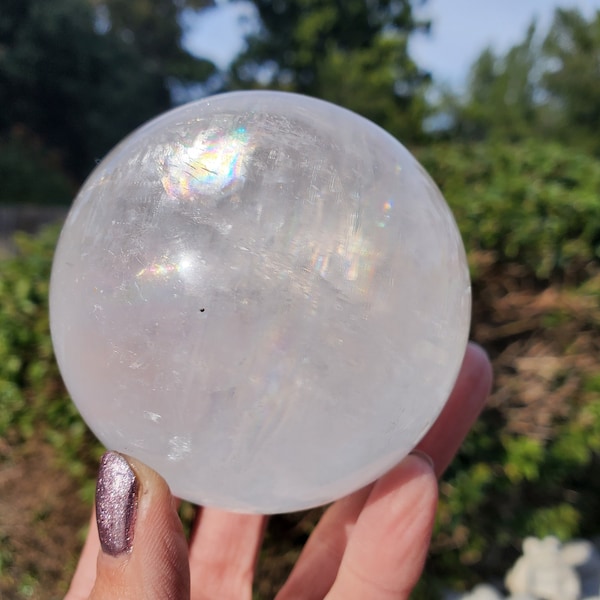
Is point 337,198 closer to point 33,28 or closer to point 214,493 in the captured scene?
point 214,493

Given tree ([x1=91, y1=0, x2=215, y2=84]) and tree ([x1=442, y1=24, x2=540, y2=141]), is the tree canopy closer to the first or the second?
tree ([x1=442, y1=24, x2=540, y2=141])

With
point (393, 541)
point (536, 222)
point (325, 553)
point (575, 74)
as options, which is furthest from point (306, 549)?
point (575, 74)

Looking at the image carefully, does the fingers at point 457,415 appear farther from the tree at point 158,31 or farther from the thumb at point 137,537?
the tree at point 158,31

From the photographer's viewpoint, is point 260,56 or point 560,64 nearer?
point 560,64

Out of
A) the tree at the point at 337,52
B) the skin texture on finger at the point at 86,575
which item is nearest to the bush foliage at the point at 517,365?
the skin texture on finger at the point at 86,575

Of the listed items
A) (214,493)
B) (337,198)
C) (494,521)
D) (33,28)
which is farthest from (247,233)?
(33,28)

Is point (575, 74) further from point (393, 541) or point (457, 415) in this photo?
point (393, 541)

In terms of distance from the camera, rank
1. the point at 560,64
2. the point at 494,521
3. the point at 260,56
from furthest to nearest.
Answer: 1. the point at 260,56
2. the point at 560,64
3. the point at 494,521

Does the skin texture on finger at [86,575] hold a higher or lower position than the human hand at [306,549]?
lower
